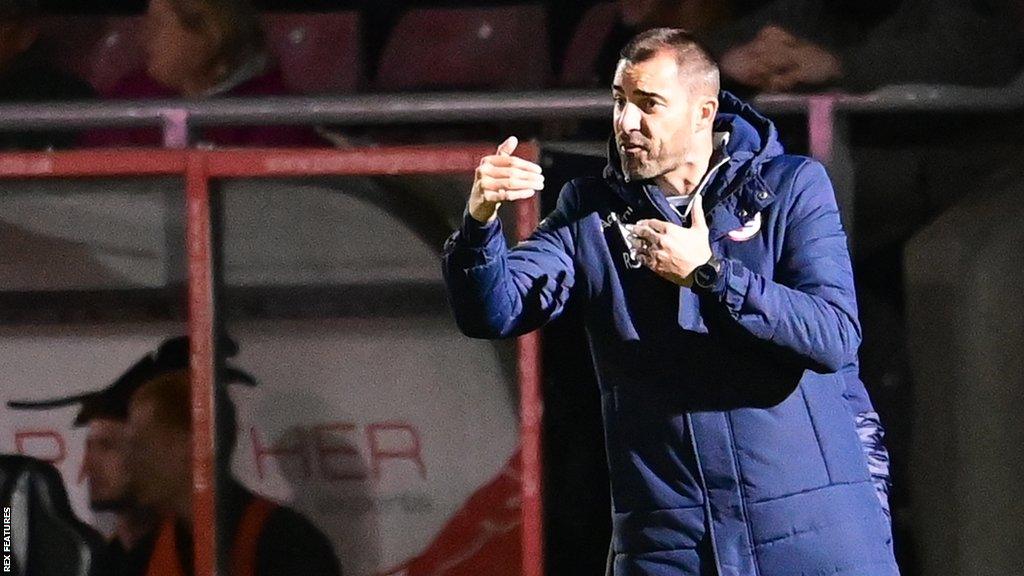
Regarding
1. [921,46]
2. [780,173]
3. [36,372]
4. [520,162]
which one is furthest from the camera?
[36,372]

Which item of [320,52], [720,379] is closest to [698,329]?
[720,379]

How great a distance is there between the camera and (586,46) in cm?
455

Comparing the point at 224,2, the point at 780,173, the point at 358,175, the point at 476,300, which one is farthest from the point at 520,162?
the point at 224,2

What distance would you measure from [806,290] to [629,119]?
0.44 metres

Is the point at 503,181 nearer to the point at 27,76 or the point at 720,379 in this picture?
the point at 720,379

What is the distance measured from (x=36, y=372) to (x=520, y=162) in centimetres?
227

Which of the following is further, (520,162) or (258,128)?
(258,128)

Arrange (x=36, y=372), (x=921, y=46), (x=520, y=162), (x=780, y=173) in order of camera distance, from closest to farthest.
Answer: (x=520, y=162) → (x=780, y=173) → (x=921, y=46) → (x=36, y=372)

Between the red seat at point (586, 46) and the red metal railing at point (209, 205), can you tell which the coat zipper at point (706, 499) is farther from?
the red seat at point (586, 46)

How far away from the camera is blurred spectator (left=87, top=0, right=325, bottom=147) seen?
15.2 feet

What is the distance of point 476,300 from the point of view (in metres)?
2.99

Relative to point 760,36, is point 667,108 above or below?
below

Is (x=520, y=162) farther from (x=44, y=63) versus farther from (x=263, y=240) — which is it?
(x=44, y=63)

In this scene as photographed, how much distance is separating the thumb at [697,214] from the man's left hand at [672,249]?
0.03m
